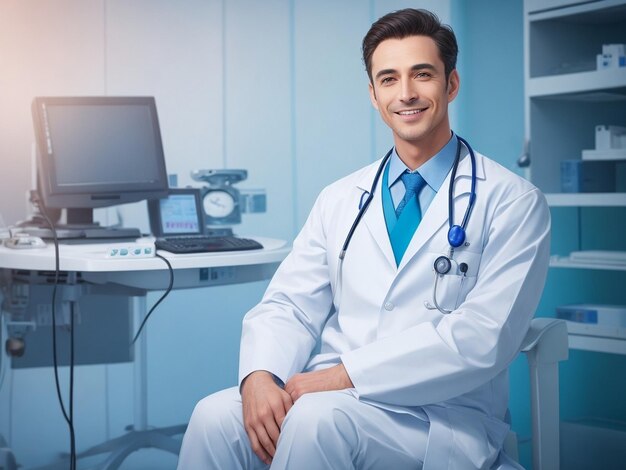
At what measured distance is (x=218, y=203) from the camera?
2721 mm

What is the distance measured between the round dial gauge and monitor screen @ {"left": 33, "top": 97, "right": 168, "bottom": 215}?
248 mm

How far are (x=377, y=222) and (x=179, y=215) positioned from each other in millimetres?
1130

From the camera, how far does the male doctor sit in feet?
4.49

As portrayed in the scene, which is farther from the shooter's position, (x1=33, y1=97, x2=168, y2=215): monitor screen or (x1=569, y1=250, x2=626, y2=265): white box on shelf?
(x1=569, y1=250, x2=626, y2=265): white box on shelf

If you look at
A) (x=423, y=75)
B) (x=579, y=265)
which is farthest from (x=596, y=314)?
(x=423, y=75)

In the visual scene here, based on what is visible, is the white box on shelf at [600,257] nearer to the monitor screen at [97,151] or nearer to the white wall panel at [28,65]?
the monitor screen at [97,151]

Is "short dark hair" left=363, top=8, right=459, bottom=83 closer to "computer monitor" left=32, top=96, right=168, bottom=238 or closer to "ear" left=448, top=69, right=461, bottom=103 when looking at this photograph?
"ear" left=448, top=69, right=461, bottom=103

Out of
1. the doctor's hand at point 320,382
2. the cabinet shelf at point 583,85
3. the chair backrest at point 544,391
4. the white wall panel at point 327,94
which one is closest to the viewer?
the doctor's hand at point 320,382

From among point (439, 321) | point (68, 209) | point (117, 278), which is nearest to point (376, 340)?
point (439, 321)

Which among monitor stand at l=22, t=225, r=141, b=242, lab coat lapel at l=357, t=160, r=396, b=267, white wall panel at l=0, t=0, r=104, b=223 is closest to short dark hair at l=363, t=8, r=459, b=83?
lab coat lapel at l=357, t=160, r=396, b=267

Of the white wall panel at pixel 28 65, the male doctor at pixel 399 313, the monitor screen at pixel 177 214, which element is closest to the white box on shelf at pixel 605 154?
the male doctor at pixel 399 313

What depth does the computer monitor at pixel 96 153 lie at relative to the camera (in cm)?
237

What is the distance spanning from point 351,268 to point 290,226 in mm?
2162

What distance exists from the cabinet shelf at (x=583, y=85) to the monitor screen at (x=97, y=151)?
49.0 inches
